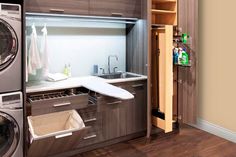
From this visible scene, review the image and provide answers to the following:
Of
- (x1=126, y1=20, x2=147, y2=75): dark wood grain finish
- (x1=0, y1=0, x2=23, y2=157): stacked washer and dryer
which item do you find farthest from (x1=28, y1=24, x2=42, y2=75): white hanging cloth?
(x1=126, y1=20, x2=147, y2=75): dark wood grain finish

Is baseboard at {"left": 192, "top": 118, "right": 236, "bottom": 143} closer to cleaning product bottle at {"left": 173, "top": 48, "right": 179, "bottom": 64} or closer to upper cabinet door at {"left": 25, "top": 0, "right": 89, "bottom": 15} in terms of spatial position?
cleaning product bottle at {"left": 173, "top": 48, "right": 179, "bottom": 64}

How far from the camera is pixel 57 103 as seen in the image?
2.54 metres

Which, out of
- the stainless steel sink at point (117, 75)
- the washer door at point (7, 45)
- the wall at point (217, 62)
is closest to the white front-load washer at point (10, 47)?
the washer door at point (7, 45)

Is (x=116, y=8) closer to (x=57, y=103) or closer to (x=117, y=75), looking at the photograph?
(x=117, y=75)

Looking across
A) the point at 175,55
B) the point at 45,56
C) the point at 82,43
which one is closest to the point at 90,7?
the point at 82,43

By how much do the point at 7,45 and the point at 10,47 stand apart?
36 millimetres

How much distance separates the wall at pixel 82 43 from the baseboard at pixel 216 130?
145cm

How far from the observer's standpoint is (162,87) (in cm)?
319

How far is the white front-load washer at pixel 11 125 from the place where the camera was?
7.59 ft

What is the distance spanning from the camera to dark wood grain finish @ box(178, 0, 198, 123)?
343 cm

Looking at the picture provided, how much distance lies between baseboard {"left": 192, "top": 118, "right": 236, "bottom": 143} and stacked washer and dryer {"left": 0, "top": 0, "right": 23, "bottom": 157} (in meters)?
2.62

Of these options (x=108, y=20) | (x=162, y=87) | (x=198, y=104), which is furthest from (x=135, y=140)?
(x=108, y=20)

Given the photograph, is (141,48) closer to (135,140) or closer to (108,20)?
(108,20)

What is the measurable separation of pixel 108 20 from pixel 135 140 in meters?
1.67
